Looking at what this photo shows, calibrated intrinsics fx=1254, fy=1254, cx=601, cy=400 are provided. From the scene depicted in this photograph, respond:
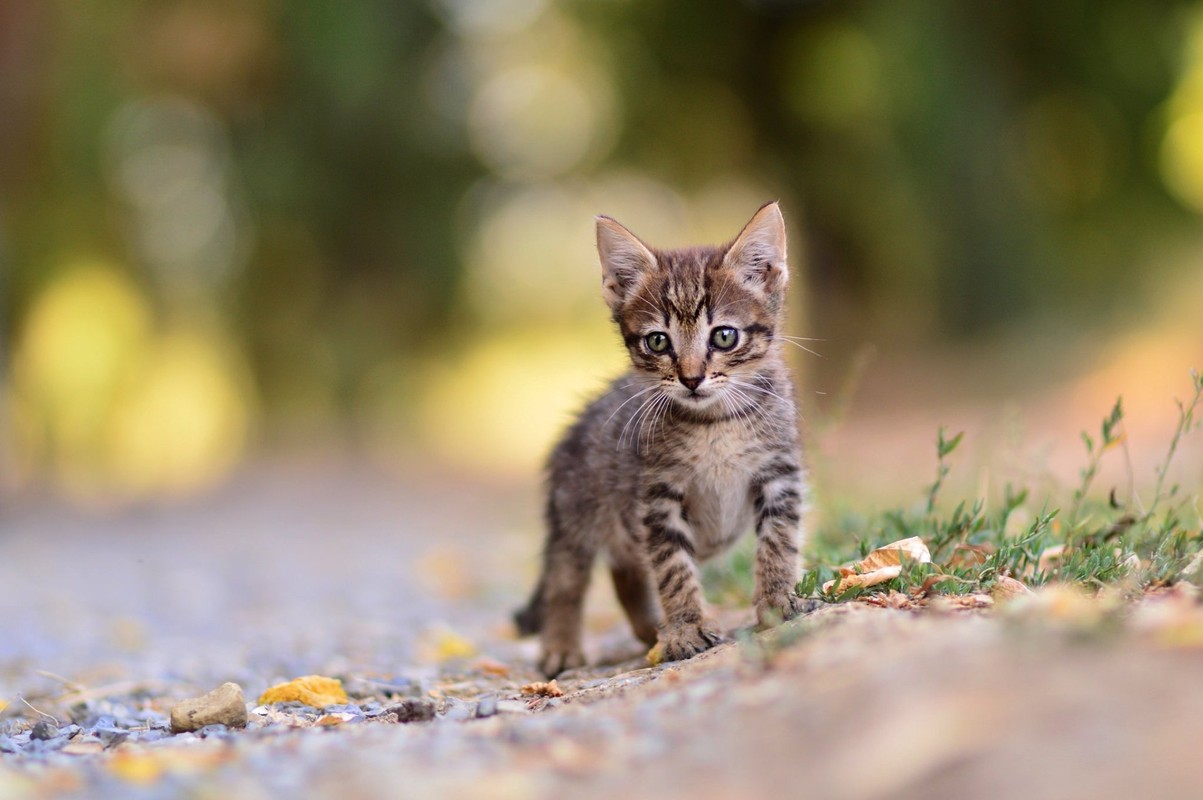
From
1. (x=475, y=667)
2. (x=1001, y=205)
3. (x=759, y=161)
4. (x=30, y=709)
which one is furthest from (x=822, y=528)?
(x=759, y=161)

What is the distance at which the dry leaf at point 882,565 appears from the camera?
3.57 m

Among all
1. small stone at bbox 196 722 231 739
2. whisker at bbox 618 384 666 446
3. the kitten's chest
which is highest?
whisker at bbox 618 384 666 446

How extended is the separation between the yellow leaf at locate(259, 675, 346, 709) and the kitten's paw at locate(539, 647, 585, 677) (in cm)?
79

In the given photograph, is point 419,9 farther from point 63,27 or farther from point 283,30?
point 63,27

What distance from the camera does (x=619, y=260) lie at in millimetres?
4465

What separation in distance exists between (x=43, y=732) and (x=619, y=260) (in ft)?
7.75

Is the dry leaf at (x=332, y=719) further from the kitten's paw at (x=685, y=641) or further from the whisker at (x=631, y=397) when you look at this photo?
the whisker at (x=631, y=397)

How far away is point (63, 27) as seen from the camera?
1262 cm

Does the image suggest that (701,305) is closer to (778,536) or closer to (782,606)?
(778,536)

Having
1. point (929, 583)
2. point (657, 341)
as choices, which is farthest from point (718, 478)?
point (929, 583)

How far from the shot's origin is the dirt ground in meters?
2.11

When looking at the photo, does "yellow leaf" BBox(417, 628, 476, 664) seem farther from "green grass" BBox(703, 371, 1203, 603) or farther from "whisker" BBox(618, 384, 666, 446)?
"green grass" BBox(703, 371, 1203, 603)

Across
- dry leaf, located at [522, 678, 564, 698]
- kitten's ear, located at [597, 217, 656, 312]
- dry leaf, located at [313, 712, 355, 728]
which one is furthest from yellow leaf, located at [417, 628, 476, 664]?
kitten's ear, located at [597, 217, 656, 312]

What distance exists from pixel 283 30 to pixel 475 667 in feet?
36.3
